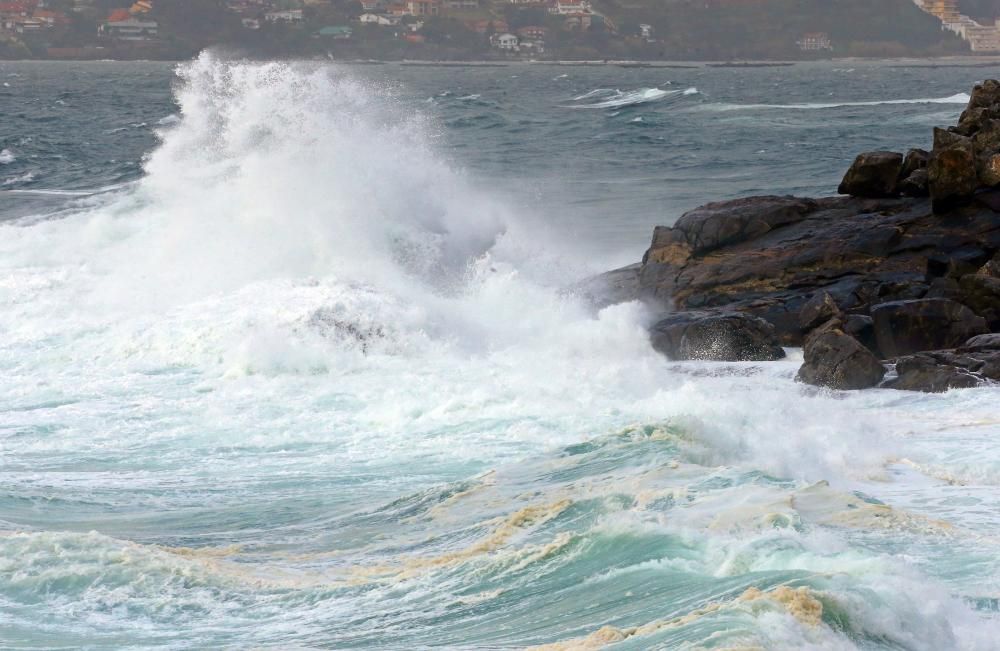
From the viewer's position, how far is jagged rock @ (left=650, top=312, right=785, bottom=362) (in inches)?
536

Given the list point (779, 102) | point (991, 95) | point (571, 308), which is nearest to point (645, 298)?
point (571, 308)

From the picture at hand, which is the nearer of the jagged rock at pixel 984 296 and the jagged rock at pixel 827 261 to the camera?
the jagged rock at pixel 984 296

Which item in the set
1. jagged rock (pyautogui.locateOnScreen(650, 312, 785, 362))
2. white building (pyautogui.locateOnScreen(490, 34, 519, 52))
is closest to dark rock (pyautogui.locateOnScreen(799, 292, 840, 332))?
jagged rock (pyautogui.locateOnScreen(650, 312, 785, 362))

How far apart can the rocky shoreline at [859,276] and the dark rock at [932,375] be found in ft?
0.04

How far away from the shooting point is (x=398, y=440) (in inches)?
453

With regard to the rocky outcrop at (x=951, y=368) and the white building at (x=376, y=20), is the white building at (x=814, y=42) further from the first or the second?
the rocky outcrop at (x=951, y=368)

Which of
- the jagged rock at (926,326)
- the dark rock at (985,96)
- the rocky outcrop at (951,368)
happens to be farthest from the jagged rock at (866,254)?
the rocky outcrop at (951,368)

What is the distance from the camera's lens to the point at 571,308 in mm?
16281

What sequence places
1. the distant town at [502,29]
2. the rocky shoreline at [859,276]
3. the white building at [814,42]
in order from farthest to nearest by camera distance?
the white building at [814,42] < the distant town at [502,29] < the rocky shoreline at [859,276]

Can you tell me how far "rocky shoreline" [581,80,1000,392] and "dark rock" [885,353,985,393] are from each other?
1 centimetres

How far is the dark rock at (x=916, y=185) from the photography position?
15703 millimetres

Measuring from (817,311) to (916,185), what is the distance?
9.21 ft

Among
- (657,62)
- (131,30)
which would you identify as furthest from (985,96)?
(657,62)

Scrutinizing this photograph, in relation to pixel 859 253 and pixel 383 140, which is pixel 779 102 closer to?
pixel 383 140
